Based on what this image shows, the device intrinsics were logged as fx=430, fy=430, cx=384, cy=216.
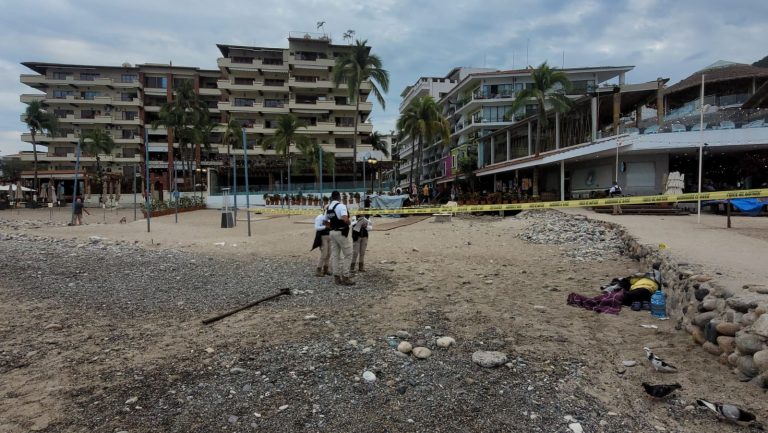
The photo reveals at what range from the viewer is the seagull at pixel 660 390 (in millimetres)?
3828

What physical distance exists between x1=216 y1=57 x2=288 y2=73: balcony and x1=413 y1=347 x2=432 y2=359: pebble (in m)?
62.2

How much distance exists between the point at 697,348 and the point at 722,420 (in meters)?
1.63

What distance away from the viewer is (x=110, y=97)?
206 feet

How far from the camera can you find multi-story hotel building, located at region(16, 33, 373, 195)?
60.3 m

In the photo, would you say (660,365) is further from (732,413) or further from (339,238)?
(339,238)

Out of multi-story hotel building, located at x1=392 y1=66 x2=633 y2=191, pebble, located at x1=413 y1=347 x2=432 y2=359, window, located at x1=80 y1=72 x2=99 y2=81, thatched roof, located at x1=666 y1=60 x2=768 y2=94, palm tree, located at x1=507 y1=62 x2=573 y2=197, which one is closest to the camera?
pebble, located at x1=413 y1=347 x2=432 y2=359

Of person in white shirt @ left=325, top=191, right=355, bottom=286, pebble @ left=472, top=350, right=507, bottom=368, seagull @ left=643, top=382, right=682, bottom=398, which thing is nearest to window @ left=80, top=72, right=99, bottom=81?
person in white shirt @ left=325, top=191, right=355, bottom=286

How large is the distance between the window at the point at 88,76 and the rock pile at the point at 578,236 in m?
70.1

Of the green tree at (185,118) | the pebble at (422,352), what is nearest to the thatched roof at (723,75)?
the pebble at (422,352)

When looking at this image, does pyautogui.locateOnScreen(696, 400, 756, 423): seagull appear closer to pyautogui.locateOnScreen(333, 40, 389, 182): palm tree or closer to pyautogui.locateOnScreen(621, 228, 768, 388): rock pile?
pyautogui.locateOnScreen(621, 228, 768, 388): rock pile

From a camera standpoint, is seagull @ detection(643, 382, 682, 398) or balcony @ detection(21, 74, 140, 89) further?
balcony @ detection(21, 74, 140, 89)

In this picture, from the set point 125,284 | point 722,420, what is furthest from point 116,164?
point 722,420

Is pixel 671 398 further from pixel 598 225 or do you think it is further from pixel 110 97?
pixel 110 97

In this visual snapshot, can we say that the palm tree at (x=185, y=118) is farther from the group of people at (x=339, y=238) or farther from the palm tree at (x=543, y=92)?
the group of people at (x=339, y=238)
